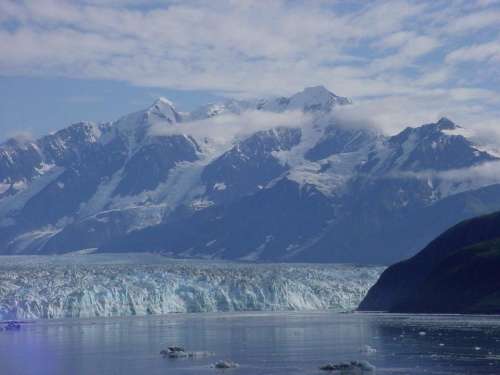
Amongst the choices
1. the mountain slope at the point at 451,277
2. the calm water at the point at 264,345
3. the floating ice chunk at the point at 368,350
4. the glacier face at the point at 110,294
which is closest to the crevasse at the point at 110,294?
the glacier face at the point at 110,294

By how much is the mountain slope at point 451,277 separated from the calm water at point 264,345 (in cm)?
Answer: 1211

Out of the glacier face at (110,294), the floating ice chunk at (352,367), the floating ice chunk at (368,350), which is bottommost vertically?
the floating ice chunk at (352,367)

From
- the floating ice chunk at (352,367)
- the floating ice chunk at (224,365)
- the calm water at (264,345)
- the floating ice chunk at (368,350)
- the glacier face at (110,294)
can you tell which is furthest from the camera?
the glacier face at (110,294)

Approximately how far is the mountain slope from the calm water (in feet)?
Answer: 39.7

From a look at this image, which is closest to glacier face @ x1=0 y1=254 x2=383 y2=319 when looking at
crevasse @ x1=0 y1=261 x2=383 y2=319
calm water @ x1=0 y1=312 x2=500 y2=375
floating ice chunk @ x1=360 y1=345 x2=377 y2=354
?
crevasse @ x1=0 y1=261 x2=383 y2=319

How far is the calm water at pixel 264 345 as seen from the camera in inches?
3231

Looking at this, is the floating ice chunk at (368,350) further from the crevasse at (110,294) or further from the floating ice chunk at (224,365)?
the crevasse at (110,294)

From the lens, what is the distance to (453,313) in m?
153

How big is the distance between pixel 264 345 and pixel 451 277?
62.2m

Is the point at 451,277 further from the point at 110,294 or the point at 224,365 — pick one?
the point at 224,365

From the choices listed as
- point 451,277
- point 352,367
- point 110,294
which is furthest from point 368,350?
point 110,294

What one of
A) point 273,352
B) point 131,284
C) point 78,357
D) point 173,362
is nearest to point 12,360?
point 78,357

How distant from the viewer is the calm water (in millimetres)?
82062

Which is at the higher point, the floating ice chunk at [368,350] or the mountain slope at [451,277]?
the mountain slope at [451,277]
